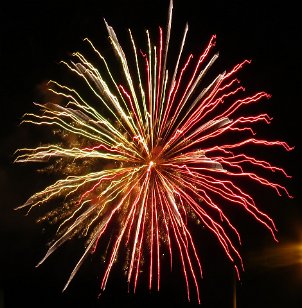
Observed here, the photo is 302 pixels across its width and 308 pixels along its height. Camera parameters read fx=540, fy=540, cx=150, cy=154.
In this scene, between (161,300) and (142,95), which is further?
Answer: (161,300)

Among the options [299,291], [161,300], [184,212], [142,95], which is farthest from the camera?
[161,300]

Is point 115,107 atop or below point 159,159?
atop

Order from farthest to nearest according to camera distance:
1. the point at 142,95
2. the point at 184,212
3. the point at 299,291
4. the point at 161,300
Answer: the point at 161,300 < the point at 299,291 < the point at 184,212 < the point at 142,95

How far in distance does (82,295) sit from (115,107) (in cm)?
570

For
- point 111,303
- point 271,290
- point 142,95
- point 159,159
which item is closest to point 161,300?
point 111,303

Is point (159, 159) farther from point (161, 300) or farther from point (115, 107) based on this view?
point (161, 300)

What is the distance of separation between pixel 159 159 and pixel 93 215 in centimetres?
193

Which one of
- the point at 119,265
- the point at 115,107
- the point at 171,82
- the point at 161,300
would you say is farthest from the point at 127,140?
the point at 161,300

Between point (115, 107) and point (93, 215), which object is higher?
point (115, 107)

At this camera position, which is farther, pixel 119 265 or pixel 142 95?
pixel 119 265

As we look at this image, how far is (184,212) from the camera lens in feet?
34.0

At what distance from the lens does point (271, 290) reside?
42.1 feet

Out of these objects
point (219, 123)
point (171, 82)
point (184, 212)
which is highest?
point (171, 82)

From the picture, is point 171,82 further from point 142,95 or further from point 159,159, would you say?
point 159,159
